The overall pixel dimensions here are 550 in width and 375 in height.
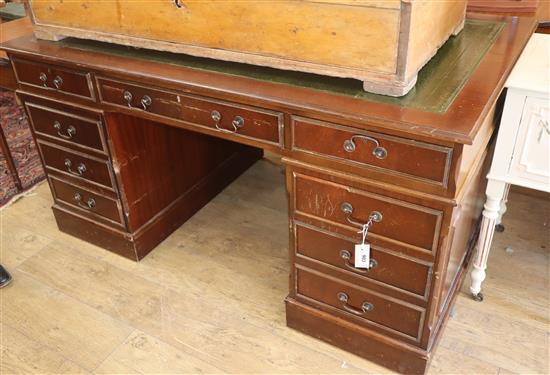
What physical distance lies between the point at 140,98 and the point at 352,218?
0.72 metres

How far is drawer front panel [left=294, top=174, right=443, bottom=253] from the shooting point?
124 centimetres

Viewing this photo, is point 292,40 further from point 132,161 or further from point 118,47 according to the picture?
point 132,161

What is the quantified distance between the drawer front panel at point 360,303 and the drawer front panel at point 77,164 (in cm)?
81

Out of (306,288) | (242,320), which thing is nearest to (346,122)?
(306,288)

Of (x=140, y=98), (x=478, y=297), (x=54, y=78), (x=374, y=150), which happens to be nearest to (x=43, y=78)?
(x=54, y=78)

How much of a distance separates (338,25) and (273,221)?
3.80 feet

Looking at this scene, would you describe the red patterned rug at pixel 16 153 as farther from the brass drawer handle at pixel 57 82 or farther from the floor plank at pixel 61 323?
the brass drawer handle at pixel 57 82

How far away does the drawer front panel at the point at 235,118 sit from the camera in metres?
1.32

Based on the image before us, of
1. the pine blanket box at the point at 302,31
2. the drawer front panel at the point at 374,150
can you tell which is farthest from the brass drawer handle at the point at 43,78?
the drawer front panel at the point at 374,150

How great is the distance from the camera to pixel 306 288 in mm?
1576

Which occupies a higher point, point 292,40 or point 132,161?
point 292,40

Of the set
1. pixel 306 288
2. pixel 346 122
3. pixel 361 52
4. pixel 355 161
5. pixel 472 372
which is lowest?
pixel 472 372

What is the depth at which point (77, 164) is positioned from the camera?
75.5 inches

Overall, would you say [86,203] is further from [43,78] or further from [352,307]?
[352,307]
